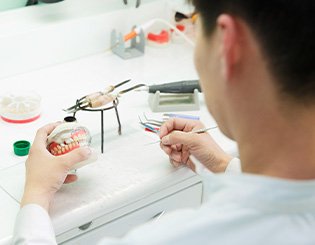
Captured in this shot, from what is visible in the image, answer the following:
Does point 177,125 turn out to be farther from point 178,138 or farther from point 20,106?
point 20,106

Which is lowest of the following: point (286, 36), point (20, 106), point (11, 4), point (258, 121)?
point (20, 106)

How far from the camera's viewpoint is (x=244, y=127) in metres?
0.73

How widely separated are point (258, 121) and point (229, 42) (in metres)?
0.10

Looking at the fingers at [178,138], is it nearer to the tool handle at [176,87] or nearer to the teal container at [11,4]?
the tool handle at [176,87]

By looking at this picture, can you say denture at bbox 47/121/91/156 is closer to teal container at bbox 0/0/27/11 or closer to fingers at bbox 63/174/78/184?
fingers at bbox 63/174/78/184

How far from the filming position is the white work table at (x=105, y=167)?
110cm

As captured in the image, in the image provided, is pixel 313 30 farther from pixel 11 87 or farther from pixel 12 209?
pixel 11 87

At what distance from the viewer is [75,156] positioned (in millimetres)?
1097

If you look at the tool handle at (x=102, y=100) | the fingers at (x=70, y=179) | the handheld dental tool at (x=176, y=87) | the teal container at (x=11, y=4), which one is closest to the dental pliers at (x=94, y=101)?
the tool handle at (x=102, y=100)

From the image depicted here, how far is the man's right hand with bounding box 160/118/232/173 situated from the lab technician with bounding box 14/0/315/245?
0.44m

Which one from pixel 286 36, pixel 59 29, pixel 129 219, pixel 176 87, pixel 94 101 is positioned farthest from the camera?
pixel 59 29

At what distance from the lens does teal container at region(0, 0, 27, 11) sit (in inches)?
64.2

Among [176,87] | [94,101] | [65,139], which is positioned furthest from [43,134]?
[176,87]

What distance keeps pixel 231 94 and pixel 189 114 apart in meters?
0.72
